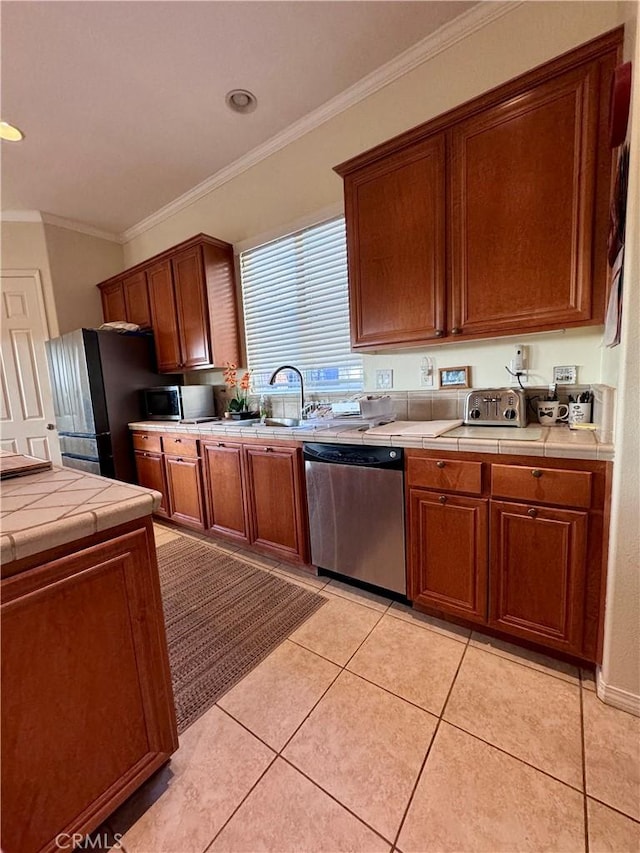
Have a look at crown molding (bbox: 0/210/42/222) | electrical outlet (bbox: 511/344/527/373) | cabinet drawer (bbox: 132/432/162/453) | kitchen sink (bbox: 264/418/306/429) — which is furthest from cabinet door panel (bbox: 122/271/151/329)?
electrical outlet (bbox: 511/344/527/373)

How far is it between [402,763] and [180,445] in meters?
2.36

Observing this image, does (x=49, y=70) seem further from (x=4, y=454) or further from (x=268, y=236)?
(x=4, y=454)

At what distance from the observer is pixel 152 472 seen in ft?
10.3

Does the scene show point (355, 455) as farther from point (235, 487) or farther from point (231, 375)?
point (231, 375)

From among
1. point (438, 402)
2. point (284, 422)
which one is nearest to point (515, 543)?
point (438, 402)

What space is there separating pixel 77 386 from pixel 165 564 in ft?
6.07

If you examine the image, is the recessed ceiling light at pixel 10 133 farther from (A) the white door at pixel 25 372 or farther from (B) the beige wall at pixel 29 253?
(A) the white door at pixel 25 372

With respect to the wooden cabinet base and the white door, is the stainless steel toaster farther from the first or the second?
the white door

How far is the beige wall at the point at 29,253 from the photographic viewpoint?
343 cm

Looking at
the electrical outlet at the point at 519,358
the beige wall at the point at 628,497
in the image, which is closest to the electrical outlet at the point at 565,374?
the electrical outlet at the point at 519,358

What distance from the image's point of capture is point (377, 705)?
1.33m

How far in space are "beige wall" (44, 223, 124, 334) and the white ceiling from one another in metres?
0.75

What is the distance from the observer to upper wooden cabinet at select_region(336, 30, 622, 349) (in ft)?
4.56

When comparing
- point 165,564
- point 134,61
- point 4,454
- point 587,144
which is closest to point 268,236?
point 134,61
